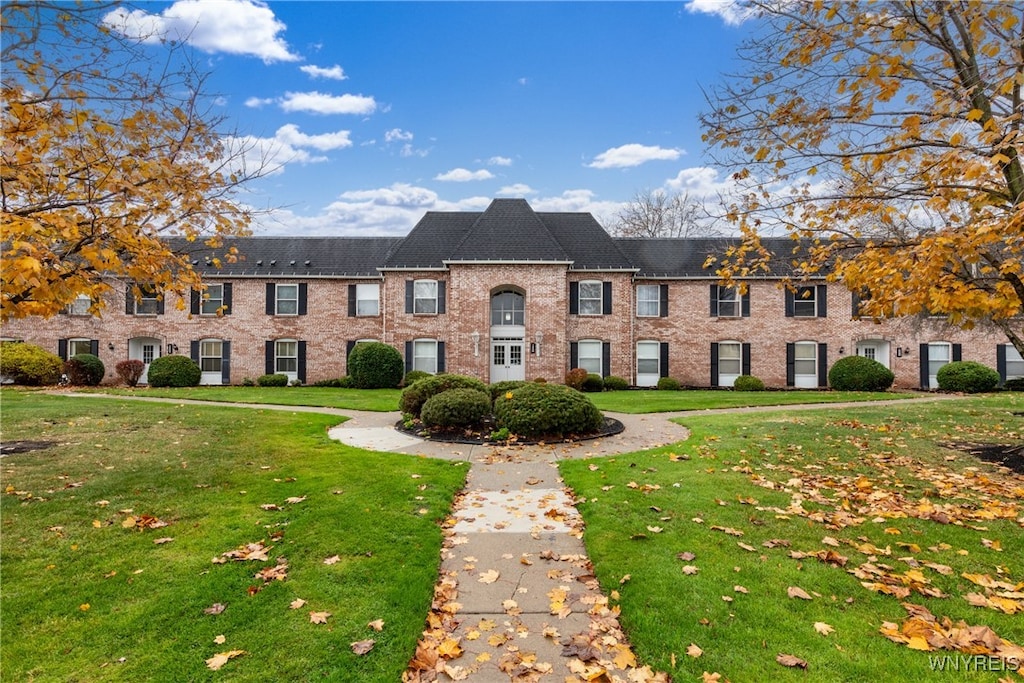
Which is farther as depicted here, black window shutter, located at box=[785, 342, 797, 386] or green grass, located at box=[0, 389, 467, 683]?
black window shutter, located at box=[785, 342, 797, 386]

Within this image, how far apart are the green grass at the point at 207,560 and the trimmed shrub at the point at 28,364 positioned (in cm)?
1848

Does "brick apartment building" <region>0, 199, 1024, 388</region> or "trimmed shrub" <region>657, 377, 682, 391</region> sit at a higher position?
"brick apartment building" <region>0, 199, 1024, 388</region>

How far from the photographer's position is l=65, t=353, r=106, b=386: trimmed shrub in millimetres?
22859

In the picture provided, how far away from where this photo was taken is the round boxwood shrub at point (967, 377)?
2169 centimetres

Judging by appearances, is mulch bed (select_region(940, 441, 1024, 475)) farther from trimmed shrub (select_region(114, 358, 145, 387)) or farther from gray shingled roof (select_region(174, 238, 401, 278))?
trimmed shrub (select_region(114, 358, 145, 387))

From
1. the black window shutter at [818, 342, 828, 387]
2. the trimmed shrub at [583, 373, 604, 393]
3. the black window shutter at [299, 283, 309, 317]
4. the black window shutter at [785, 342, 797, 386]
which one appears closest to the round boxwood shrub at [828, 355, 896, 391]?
the black window shutter at [818, 342, 828, 387]

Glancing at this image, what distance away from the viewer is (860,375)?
72.2 feet

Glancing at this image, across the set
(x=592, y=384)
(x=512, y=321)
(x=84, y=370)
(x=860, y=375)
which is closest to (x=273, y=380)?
(x=84, y=370)

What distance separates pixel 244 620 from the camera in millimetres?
3701

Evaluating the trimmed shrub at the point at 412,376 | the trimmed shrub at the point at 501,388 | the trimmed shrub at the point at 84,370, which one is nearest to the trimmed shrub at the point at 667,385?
the trimmed shrub at the point at 412,376

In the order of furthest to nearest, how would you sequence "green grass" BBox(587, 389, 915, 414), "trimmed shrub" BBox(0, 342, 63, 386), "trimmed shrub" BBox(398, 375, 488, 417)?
"trimmed shrub" BBox(0, 342, 63, 386) < "green grass" BBox(587, 389, 915, 414) < "trimmed shrub" BBox(398, 375, 488, 417)

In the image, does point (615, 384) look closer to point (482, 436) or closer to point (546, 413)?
point (546, 413)

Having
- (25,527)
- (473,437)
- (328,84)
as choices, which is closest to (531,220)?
(328,84)

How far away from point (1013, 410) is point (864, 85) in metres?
12.7
